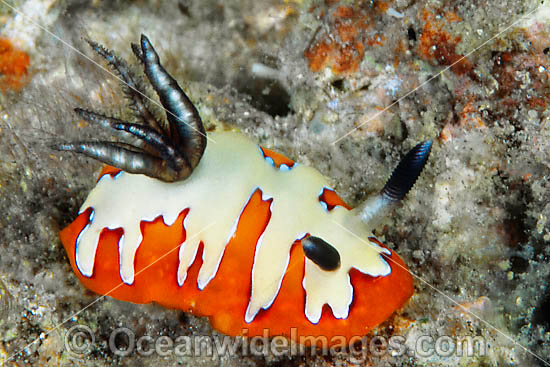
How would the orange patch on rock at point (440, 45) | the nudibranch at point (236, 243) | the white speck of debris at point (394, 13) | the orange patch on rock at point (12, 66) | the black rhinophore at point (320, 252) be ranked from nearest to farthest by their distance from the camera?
the black rhinophore at point (320, 252)
the nudibranch at point (236, 243)
the orange patch on rock at point (440, 45)
the white speck of debris at point (394, 13)
the orange patch on rock at point (12, 66)

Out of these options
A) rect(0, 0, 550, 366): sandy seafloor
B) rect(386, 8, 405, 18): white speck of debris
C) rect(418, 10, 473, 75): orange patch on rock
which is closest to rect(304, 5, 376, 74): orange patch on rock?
rect(0, 0, 550, 366): sandy seafloor

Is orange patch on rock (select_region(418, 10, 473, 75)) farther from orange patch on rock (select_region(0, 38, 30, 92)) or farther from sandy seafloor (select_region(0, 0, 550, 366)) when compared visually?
orange patch on rock (select_region(0, 38, 30, 92))

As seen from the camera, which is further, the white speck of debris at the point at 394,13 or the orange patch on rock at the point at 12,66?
the orange patch on rock at the point at 12,66

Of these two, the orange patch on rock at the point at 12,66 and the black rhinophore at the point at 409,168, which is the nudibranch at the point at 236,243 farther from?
the orange patch on rock at the point at 12,66

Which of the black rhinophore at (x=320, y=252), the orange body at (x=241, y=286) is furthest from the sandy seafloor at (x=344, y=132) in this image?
the black rhinophore at (x=320, y=252)

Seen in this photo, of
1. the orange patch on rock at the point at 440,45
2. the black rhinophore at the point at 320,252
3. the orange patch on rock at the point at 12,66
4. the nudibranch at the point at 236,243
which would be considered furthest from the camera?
the orange patch on rock at the point at 12,66

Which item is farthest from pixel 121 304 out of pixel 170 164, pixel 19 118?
pixel 19 118

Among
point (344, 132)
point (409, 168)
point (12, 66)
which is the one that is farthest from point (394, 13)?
point (12, 66)

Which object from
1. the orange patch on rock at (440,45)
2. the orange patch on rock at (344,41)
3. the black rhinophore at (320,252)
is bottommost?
the black rhinophore at (320,252)
